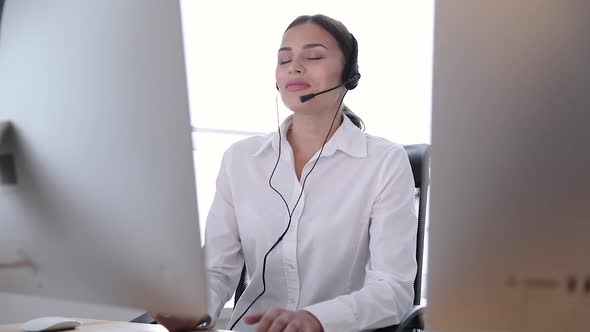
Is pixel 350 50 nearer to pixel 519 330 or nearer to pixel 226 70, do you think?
pixel 519 330

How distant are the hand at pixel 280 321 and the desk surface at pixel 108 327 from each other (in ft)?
0.61

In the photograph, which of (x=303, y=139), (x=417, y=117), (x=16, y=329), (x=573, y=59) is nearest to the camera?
(x=573, y=59)

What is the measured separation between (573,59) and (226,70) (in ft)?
8.13

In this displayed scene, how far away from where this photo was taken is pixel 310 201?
139 cm

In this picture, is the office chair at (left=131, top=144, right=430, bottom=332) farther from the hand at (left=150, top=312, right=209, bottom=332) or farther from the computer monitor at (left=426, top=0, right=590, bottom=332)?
the computer monitor at (left=426, top=0, right=590, bottom=332)

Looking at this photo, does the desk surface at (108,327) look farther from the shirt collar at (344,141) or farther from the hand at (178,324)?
the shirt collar at (344,141)

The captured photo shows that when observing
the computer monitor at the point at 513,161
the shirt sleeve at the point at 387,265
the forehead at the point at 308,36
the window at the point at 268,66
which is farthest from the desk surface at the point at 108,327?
the window at the point at 268,66

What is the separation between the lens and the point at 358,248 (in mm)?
1381

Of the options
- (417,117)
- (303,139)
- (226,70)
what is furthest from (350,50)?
(226,70)

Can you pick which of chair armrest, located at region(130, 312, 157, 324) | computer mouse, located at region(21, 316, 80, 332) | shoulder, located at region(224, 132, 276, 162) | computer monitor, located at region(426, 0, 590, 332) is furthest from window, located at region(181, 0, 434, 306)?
computer monitor, located at region(426, 0, 590, 332)

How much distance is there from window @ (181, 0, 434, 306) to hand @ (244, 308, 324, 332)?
1.79 metres

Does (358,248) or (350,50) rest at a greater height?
(350,50)

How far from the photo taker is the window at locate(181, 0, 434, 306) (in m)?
2.73

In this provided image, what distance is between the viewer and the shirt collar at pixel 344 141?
1440 millimetres
